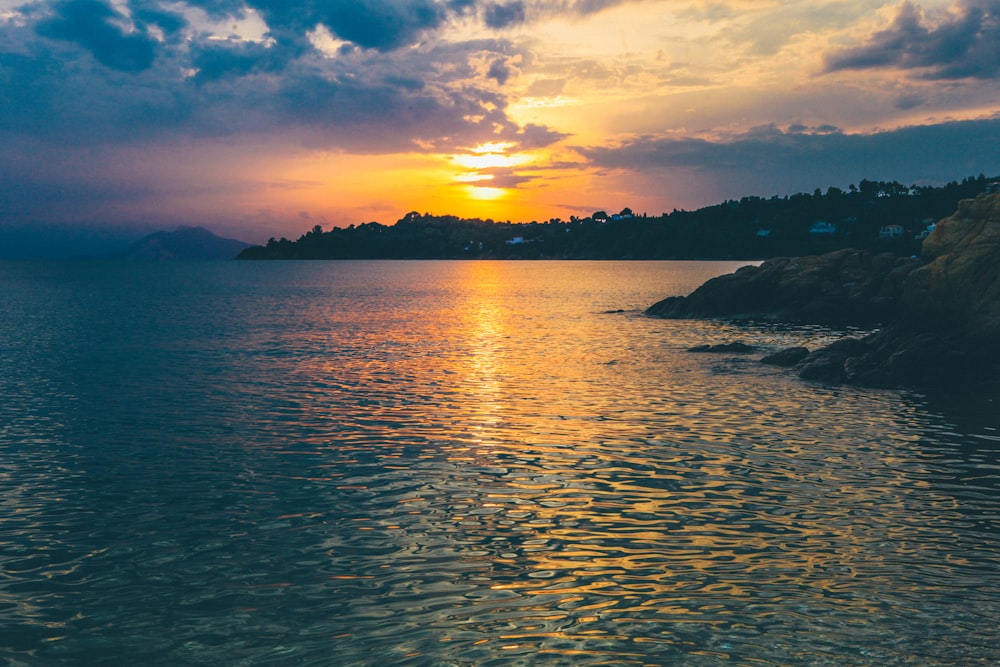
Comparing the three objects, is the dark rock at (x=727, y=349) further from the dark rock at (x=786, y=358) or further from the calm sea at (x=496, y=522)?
the calm sea at (x=496, y=522)

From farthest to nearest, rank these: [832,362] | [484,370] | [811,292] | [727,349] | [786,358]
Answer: [811,292]
[727,349]
[786,358]
[484,370]
[832,362]

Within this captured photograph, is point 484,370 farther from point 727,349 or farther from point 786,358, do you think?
point 786,358

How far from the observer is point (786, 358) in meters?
42.2

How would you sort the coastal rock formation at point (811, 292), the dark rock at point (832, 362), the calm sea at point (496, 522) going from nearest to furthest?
1. the calm sea at point (496, 522)
2. the dark rock at point (832, 362)
3. the coastal rock formation at point (811, 292)

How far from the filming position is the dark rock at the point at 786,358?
4172cm

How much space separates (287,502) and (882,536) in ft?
42.1

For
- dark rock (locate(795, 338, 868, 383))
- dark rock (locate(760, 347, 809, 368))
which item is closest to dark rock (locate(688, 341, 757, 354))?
dark rock (locate(760, 347, 809, 368))

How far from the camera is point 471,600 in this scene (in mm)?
12312

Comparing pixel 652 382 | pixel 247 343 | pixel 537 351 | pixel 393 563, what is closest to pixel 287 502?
pixel 393 563

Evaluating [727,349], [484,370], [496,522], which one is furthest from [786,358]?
[496,522]

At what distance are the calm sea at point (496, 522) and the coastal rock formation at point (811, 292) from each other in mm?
34230

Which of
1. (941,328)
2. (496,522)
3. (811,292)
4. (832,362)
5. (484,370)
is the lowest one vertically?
(496,522)

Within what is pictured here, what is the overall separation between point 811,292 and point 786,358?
29872 mm

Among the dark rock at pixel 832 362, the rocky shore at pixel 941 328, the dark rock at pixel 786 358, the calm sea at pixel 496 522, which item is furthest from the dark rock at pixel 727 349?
the calm sea at pixel 496 522
